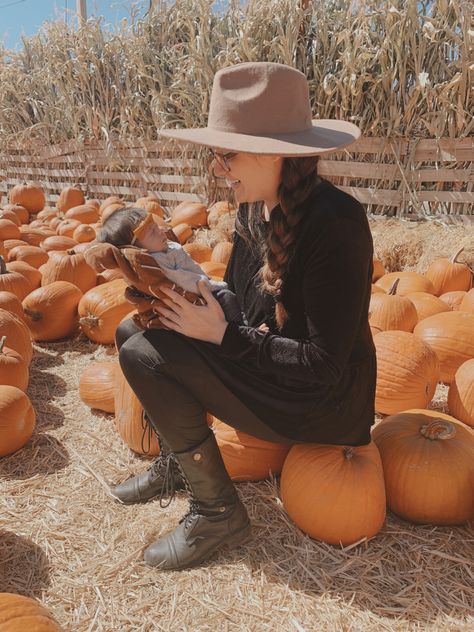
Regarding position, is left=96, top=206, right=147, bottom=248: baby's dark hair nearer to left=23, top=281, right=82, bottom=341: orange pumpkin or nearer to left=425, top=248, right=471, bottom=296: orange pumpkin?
left=23, top=281, right=82, bottom=341: orange pumpkin

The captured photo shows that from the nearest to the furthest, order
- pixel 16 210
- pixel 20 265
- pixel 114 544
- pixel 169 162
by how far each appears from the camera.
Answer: pixel 114 544 < pixel 20 265 < pixel 169 162 < pixel 16 210

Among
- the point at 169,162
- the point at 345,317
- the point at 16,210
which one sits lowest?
the point at 16,210

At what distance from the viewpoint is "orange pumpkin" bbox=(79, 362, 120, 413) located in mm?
2959

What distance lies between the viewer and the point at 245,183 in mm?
1766

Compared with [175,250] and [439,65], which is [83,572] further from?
[439,65]

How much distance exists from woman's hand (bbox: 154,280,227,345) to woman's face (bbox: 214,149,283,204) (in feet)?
1.32

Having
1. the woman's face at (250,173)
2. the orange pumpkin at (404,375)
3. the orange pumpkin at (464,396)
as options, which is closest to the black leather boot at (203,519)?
the woman's face at (250,173)

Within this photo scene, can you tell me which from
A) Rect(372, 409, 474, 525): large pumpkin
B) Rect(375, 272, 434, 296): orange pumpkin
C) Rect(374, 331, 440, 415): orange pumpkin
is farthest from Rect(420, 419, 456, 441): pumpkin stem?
Rect(375, 272, 434, 296): orange pumpkin

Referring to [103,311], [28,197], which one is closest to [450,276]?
[103,311]

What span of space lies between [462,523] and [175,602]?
1.15m

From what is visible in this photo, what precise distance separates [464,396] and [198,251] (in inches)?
119

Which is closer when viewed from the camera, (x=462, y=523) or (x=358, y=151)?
(x=462, y=523)

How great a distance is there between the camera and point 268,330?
192 cm

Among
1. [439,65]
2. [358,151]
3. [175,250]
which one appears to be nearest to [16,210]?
[358,151]
